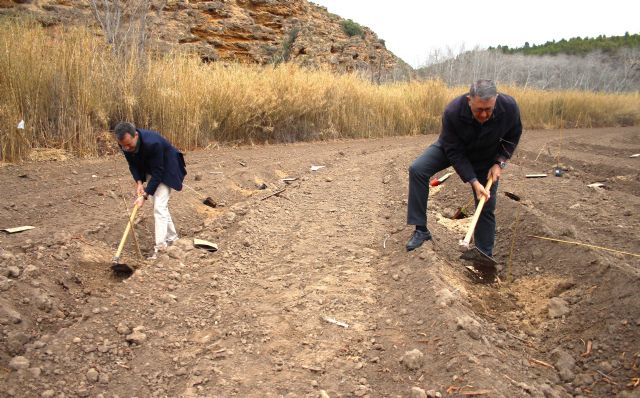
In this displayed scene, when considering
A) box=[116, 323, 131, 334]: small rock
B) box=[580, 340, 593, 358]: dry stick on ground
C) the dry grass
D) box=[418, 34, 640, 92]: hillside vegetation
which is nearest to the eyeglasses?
box=[580, 340, 593, 358]: dry stick on ground

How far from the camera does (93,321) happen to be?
2.99 meters

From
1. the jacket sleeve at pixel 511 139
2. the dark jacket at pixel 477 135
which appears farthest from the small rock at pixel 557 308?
the jacket sleeve at pixel 511 139

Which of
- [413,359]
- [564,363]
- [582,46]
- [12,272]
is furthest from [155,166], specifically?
[582,46]

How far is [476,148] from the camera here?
3789 mm

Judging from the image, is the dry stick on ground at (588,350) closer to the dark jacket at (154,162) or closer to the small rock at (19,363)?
the small rock at (19,363)

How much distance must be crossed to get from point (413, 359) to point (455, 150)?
180 cm

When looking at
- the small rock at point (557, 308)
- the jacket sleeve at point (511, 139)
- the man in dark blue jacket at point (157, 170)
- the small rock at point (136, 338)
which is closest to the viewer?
the small rock at point (136, 338)

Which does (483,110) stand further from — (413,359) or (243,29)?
(243,29)

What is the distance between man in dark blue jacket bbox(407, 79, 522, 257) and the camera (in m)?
3.50

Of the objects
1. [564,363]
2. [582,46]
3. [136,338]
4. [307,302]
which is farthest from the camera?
[582,46]

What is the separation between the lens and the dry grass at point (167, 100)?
6.64 m

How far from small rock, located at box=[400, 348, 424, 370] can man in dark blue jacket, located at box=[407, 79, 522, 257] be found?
1.48 meters

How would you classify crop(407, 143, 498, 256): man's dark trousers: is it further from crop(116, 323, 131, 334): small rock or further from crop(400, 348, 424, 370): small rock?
crop(116, 323, 131, 334): small rock

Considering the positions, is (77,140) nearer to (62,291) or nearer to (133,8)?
(62,291)
